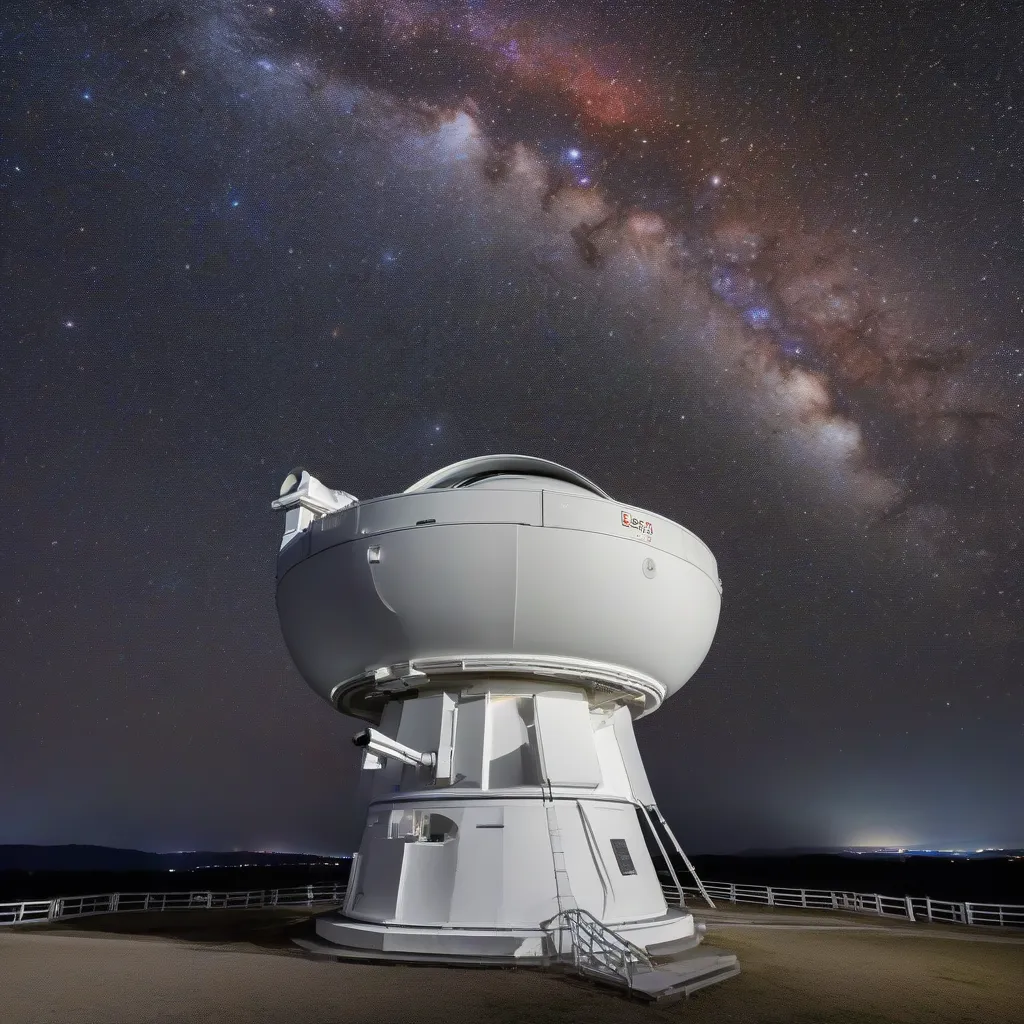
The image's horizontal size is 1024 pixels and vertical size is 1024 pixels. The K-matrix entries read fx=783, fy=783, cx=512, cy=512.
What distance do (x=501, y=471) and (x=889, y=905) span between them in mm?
15630

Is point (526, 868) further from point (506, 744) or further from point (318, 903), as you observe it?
point (318, 903)

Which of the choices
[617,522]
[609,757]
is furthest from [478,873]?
[617,522]

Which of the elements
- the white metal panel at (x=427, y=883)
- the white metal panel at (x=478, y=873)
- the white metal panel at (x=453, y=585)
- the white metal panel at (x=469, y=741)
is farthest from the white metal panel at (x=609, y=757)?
the white metal panel at (x=453, y=585)

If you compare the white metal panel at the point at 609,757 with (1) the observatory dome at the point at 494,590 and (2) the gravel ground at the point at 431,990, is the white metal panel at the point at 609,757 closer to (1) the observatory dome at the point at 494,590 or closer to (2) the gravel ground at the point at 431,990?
(1) the observatory dome at the point at 494,590

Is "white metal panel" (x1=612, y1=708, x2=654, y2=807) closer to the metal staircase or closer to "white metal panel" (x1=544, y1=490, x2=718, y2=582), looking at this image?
the metal staircase

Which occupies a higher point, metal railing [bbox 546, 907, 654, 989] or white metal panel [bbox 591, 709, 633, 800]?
white metal panel [bbox 591, 709, 633, 800]

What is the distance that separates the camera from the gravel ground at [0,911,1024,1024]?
7.43 metres

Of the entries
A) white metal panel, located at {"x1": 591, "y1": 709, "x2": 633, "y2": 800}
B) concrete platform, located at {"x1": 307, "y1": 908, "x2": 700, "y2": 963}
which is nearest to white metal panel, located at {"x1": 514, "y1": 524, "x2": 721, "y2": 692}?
white metal panel, located at {"x1": 591, "y1": 709, "x2": 633, "y2": 800}

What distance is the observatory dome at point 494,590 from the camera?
37.1 feet

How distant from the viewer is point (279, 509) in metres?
14.1

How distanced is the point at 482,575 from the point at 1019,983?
8554 mm

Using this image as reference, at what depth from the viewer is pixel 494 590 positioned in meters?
11.2

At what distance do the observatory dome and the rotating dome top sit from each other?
2.19m

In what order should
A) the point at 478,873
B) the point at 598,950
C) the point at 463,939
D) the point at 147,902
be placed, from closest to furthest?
1. the point at 598,950
2. the point at 463,939
3. the point at 478,873
4. the point at 147,902
